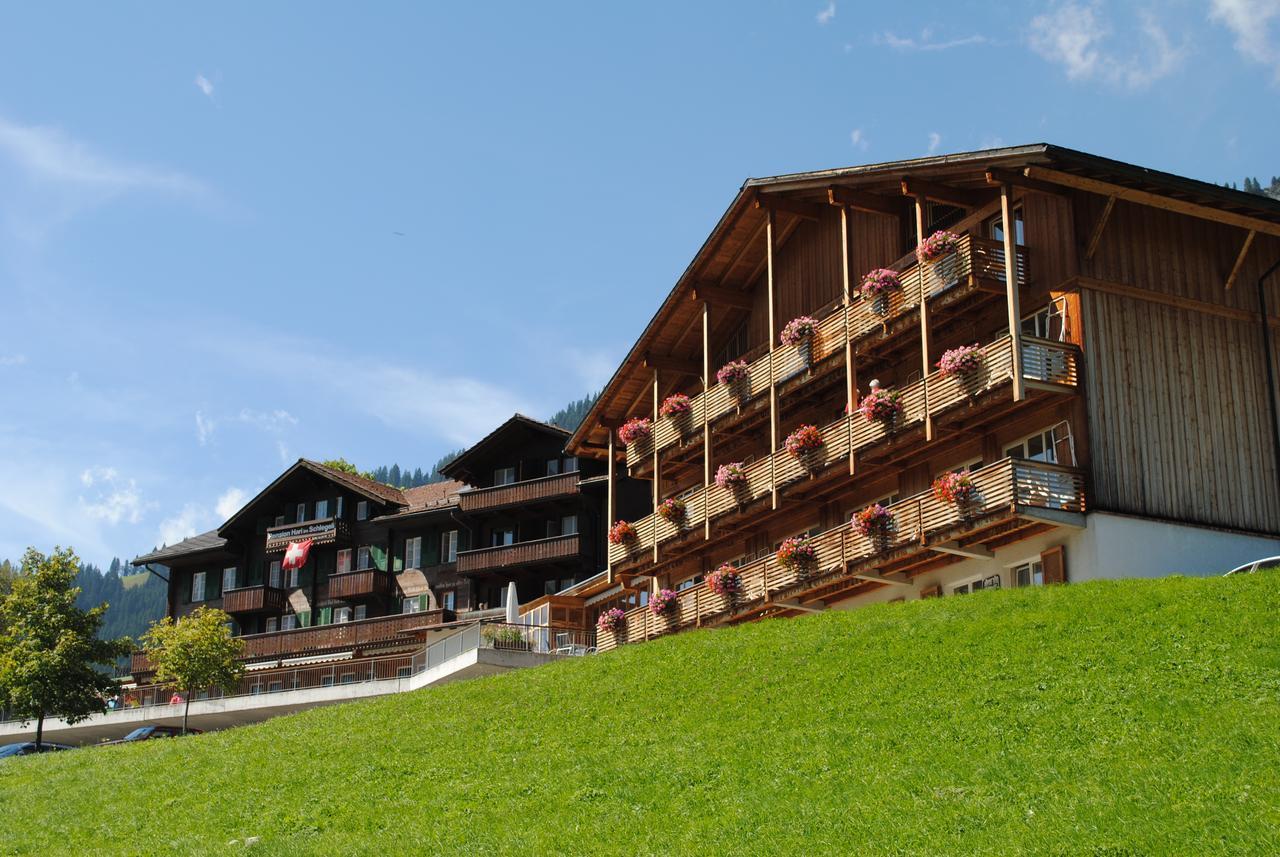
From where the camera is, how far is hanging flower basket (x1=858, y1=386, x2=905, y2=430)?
34.2 metres

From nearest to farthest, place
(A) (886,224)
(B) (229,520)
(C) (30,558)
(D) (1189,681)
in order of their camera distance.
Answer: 1. (D) (1189,681)
2. (A) (886,224)
3. (C) (30,558)
4. (B) (229,520)

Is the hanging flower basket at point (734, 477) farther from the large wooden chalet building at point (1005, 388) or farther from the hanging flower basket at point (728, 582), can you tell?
the hanging flower basket at point (728, 582)

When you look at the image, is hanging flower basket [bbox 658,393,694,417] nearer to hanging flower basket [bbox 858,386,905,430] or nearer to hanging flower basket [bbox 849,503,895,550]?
hanging flower basket [bbox 858,386,905,430]

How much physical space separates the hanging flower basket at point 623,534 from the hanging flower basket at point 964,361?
15.3 meters

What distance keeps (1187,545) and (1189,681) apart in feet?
35.6

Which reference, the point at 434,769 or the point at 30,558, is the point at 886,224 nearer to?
the point at 434,769

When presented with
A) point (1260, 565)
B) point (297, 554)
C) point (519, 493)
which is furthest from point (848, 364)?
point (297, 554)

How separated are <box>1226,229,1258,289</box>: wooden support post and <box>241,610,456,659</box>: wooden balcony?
35499 millimetres

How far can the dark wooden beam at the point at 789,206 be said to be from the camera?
40.2 m

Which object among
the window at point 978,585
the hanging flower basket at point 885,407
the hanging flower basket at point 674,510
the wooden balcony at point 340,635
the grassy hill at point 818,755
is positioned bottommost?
the grassy hill at point 818,755

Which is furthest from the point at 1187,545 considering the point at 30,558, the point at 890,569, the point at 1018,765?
the point at 30,558

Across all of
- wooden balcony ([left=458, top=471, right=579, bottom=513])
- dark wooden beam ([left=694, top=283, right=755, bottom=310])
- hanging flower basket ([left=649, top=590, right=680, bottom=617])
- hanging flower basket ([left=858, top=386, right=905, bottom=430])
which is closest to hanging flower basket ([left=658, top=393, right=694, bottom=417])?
dark wooden beam ([left=694, top=283, right=755, bottom=310])

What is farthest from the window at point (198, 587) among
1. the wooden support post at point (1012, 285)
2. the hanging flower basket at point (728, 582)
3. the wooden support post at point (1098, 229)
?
the wooden support post at point (1098, 229)

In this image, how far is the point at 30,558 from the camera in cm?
4869
